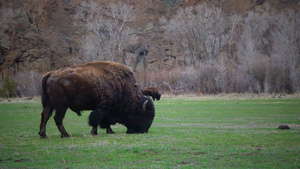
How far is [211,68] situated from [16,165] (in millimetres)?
46450

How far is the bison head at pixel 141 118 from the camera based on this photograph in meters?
13.2

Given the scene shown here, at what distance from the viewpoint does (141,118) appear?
43.7ft

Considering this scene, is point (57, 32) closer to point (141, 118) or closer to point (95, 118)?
point (141, 118)

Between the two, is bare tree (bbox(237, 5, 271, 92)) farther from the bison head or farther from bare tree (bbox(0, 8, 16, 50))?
bare tree (bbox(0, 8, 16, 50))

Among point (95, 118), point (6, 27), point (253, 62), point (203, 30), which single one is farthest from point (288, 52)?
point (6, 27)

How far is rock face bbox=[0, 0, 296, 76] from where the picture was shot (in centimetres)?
7200

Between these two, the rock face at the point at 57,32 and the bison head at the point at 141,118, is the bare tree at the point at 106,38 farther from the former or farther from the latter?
the bison head at the point at 141,118

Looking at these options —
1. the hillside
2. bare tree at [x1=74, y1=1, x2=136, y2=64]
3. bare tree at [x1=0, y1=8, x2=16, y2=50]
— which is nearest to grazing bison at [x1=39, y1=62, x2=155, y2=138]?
the hillside

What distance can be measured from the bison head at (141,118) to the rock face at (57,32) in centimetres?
5810

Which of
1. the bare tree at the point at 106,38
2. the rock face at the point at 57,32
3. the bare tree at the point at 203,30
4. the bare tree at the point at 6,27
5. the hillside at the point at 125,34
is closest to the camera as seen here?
the bare tree at the point at 106,38

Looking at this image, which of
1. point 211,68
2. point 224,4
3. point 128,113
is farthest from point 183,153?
point 224,4

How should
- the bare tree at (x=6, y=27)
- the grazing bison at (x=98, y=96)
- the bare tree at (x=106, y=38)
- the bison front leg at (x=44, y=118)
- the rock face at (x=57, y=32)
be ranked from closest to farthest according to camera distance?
the bison front leg at (x=44, y=118) → the grazing bison at (x=98, y=96) → the bare tree at (x=106, y=38) → the bare tree at (x=6, y=27) → the rock face at (x=57, y=32)

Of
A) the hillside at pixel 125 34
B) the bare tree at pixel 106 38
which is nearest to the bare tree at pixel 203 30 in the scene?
the hillside at pixel 125 34

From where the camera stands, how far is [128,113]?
13.5 m
